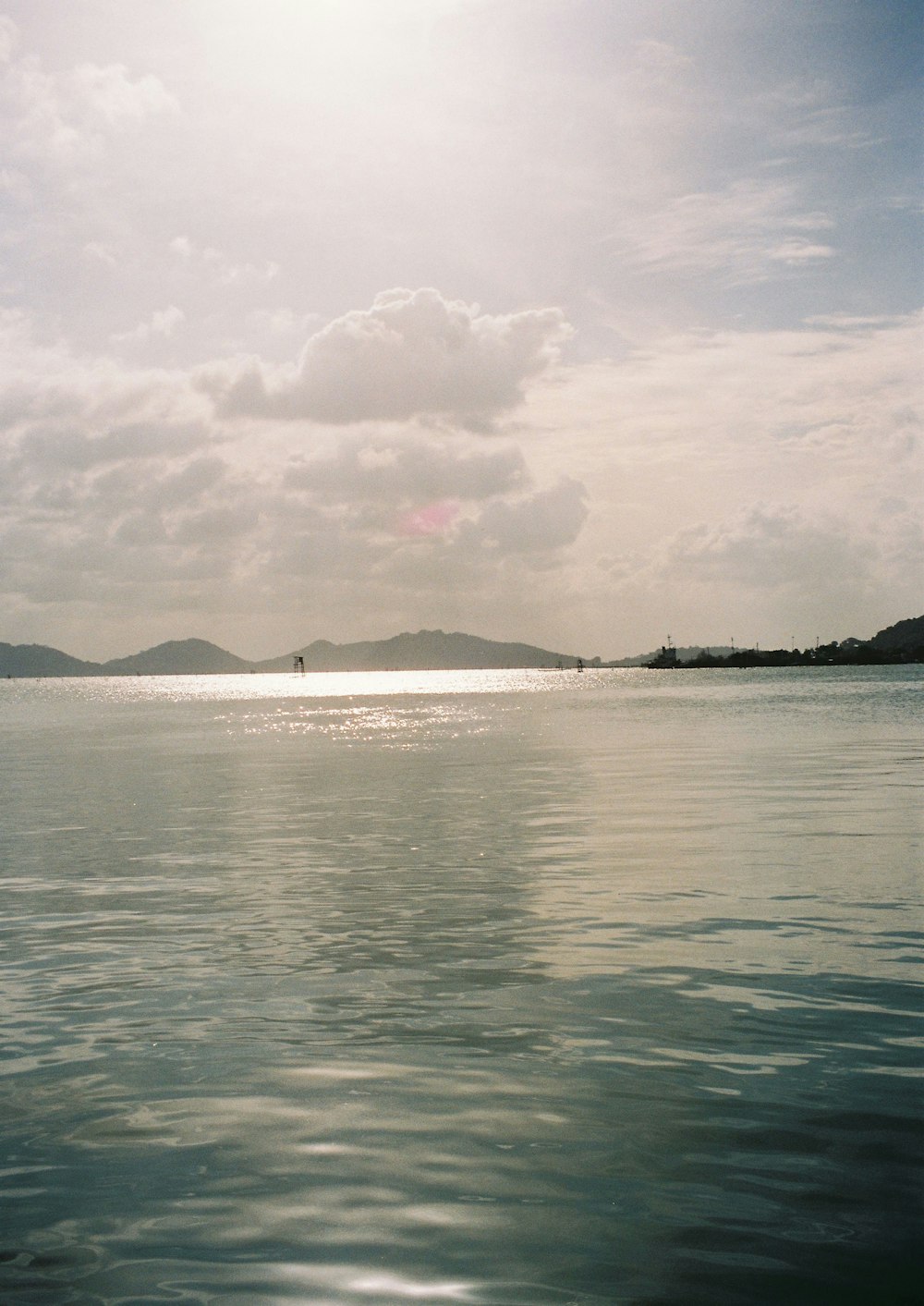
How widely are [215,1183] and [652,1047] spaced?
18.3 feet

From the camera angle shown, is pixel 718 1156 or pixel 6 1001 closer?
pixel 718 1156

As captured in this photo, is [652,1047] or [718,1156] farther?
[652,1047]

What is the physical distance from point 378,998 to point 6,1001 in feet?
17.4

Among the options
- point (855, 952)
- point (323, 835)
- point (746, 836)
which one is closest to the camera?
point (855, 952)

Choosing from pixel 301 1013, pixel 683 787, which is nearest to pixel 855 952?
pixel 301 1013

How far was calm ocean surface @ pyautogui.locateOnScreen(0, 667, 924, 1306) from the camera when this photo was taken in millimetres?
8156

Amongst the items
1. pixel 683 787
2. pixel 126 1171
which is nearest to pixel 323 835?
pixel 683 787

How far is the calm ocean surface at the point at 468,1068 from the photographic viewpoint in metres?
8.16

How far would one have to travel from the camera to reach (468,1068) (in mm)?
12297

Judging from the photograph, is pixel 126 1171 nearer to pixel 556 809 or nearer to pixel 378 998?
pixel 378 998

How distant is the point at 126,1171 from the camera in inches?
384

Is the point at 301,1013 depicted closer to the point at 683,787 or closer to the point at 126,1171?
the point at 126,1171

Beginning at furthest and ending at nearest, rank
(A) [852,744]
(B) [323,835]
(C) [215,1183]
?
1. (A) [852,744]
2. (B) [323,835]
3. (C) [215,1183]

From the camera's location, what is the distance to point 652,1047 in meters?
12.9
